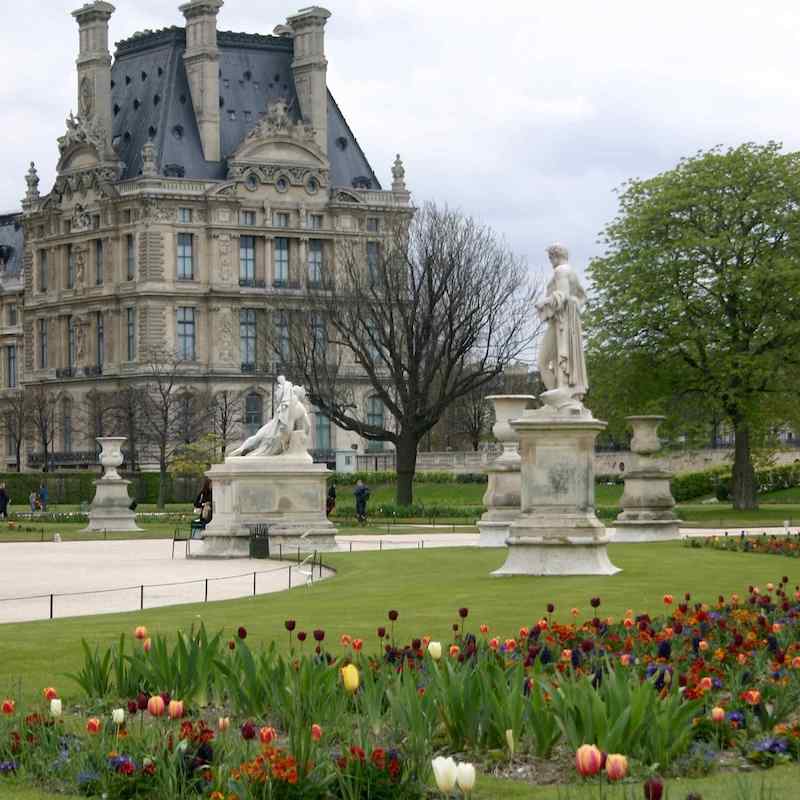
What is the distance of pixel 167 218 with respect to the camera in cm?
10725

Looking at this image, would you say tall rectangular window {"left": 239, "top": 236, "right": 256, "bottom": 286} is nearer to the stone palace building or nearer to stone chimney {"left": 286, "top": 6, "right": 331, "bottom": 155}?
the stone palace building

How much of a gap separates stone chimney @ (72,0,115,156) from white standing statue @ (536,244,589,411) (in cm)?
8737

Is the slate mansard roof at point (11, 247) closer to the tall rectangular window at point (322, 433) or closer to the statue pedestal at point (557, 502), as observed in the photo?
the tall rectangular window at point (322, 433)

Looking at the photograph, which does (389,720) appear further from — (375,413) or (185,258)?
(185,258)

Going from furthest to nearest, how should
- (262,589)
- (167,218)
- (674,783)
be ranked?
(167,218) < (262,589) < (674,783)

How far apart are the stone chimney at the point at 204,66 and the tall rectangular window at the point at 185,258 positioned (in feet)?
16.2

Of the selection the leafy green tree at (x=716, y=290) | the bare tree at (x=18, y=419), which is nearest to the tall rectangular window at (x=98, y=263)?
the bare tree at (x=18, y=419)

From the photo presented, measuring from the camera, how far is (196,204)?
Result: 354 ft

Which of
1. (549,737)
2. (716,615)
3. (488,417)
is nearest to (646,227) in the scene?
(716,615)

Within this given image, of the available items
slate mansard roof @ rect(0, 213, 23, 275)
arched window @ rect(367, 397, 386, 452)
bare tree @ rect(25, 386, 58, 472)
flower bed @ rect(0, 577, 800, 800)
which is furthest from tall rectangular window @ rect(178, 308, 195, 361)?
flower bed @ rect(0, 577, 800, 800)

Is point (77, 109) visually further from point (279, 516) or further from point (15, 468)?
point (279, 516)

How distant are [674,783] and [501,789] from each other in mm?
939

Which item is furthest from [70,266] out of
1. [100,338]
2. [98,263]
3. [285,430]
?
[285,430]

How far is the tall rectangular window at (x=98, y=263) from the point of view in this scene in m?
112
